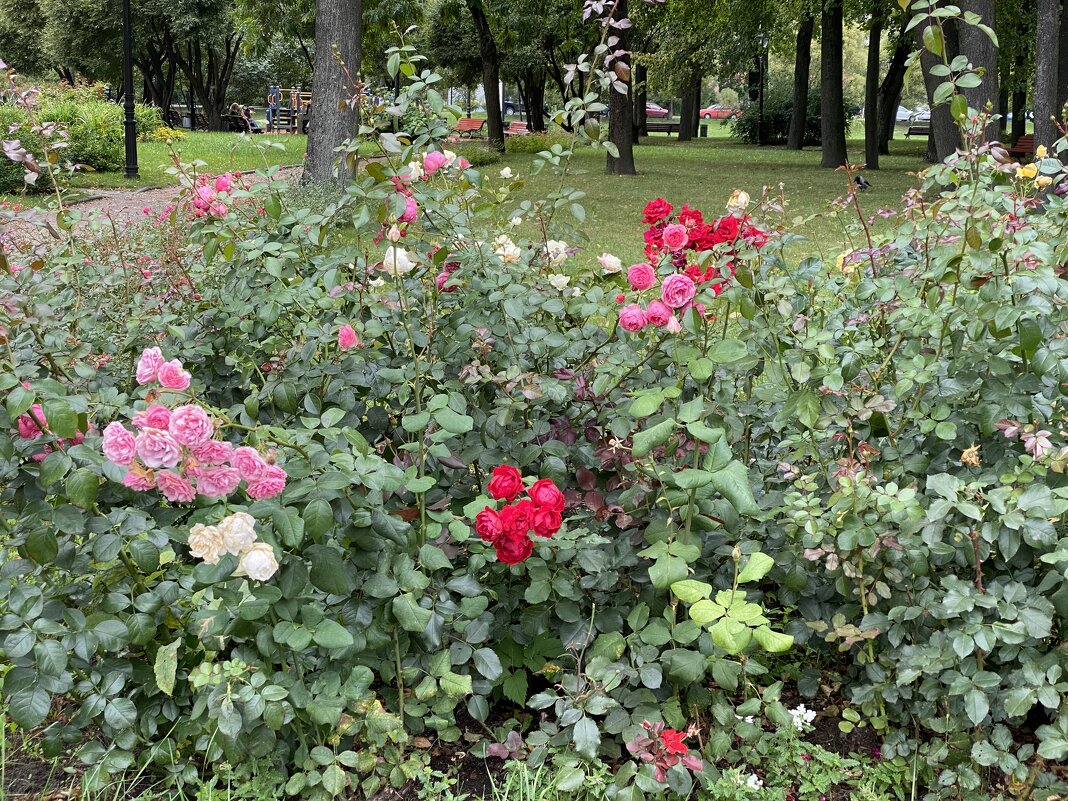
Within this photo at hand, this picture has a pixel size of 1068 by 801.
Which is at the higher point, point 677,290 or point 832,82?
point 832,82

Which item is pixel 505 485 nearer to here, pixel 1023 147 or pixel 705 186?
pixel 705 186

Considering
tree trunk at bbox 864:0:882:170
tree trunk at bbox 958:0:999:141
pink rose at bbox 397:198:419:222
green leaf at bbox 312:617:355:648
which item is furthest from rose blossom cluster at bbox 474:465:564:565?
tree trunk at bbox 864:0:882:170

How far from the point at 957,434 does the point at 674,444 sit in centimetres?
75

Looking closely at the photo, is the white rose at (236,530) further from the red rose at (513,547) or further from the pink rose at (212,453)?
the red rose at (513,547)

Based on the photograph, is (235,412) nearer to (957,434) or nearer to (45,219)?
(45,219)

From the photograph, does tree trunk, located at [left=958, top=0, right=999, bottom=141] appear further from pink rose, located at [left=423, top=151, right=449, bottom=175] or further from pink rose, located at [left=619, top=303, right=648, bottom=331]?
pink rose, located at [left=619, top=303, right=648, bottom=331]

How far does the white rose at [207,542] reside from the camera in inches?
70.4

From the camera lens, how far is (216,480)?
1.78 m

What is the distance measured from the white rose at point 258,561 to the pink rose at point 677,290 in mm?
1073

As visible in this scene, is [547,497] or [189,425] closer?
[189,425]

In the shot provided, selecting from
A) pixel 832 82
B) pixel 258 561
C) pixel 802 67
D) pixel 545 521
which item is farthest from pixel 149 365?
pixel 802 67

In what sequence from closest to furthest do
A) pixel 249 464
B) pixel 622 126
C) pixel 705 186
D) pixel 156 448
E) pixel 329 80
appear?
1. pixel 156 448
2. pixel 249 464
3. pixel 329 80
4. pixel 705 186
5. pixel 622 126

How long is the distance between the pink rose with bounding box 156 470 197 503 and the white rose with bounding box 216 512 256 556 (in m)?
0.09

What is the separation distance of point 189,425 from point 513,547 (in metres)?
0.72
